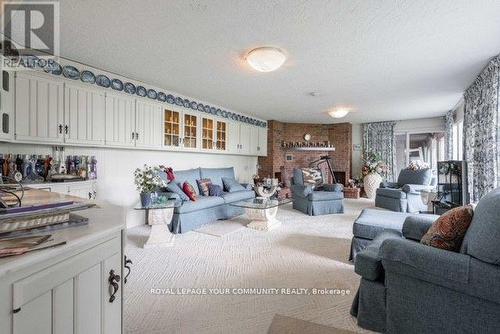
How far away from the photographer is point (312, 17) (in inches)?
84.4

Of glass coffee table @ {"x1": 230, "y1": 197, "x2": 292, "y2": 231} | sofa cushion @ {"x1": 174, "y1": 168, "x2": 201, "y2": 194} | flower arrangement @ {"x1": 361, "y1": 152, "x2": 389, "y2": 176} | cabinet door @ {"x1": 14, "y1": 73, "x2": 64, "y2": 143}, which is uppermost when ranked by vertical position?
cabinet door @ {"x1": 14, "y1": 73, "x2": 64, "y2": 143}

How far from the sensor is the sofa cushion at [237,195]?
4.76m

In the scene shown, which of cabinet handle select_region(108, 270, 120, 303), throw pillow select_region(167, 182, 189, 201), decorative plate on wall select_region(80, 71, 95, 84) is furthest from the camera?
throw pillow select_region(167, 182, 189, 201)

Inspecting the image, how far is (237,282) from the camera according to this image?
2.36 m

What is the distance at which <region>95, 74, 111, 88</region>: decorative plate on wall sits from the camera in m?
3.48

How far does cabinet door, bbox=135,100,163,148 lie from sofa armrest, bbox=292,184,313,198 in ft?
10.0

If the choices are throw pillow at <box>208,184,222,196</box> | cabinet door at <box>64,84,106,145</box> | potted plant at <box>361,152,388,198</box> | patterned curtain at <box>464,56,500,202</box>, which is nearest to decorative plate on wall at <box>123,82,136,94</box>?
cabinet door at <box>64,84,106,145</box>

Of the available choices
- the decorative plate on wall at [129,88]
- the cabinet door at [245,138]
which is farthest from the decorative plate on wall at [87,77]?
the cabinet door at [245,138]

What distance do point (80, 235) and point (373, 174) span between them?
768 cm

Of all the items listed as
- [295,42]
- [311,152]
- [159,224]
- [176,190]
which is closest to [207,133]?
[176,190]

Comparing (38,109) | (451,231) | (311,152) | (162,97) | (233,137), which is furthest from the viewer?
(311,152)

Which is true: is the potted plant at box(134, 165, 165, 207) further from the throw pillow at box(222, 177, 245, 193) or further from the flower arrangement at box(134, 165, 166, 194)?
the throw pillow at box(222, 177, 245, 193)

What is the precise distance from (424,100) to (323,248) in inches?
153

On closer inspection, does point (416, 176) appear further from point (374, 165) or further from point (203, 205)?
point (203, 205)
